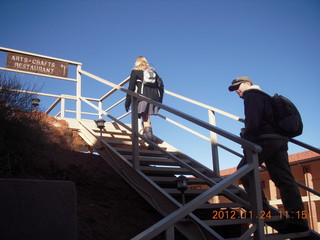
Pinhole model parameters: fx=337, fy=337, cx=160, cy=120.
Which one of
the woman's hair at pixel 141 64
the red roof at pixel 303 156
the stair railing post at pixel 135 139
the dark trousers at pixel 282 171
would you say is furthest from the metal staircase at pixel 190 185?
the red roof at pixel 303 156

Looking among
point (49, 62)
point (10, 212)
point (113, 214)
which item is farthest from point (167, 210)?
point (49, 62)

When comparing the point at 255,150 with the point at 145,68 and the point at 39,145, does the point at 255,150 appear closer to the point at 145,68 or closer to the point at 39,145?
the point at 39,145

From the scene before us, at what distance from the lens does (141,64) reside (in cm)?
583

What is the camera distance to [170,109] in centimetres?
368

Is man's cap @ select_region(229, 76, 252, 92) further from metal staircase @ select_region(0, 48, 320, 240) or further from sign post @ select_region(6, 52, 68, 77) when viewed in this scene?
sign post @ select_region(6, 52, 68, 77)

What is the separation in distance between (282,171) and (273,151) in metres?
0.21

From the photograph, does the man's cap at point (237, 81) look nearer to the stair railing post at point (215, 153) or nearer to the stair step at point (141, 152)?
the stair railing post at point (215, 153)

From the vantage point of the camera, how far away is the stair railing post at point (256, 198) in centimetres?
247

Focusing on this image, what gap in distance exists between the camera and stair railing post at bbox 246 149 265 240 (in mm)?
2475

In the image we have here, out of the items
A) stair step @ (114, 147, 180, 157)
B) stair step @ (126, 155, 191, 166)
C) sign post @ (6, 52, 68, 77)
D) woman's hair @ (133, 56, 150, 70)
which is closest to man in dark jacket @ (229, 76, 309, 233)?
stair step @ (126, 155, 191, 166)

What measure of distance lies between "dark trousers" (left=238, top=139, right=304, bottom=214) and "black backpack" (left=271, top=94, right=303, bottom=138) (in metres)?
0.12

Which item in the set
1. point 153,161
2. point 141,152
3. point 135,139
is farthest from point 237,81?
point 141,152
